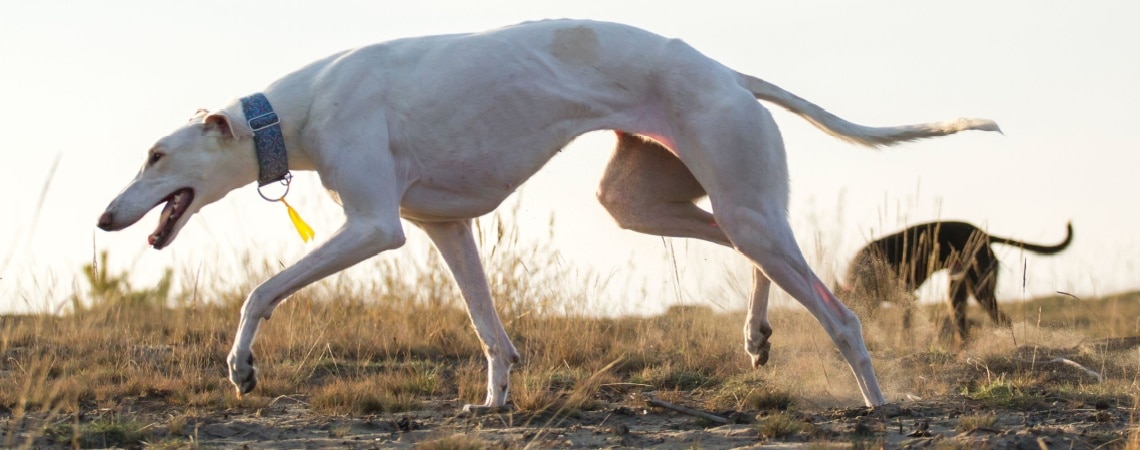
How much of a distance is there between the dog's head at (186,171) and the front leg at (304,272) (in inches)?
19.7

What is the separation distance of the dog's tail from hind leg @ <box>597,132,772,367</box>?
1.74 ft

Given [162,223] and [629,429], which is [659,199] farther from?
[162,223]

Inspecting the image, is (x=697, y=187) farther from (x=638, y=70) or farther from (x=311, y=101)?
(x=311, y=101)

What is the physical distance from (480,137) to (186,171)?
4.18ft

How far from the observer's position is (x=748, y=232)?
6066 millimetres

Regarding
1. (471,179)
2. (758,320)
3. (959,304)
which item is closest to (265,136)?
(471,179)

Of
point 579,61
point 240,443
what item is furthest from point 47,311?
point 579,61

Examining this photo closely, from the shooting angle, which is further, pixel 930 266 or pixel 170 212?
pixel 930 266

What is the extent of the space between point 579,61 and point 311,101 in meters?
1.23

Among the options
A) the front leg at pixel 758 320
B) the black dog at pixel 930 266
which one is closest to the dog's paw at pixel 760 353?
the front leg at pixel 758 320

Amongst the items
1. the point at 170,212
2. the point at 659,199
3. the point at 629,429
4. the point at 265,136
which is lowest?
the point at 629,429

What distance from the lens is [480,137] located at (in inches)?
237

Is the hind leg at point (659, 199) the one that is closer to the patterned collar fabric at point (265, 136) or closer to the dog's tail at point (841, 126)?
the dog's tail at point (841, 126)

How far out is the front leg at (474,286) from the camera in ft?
20.8
